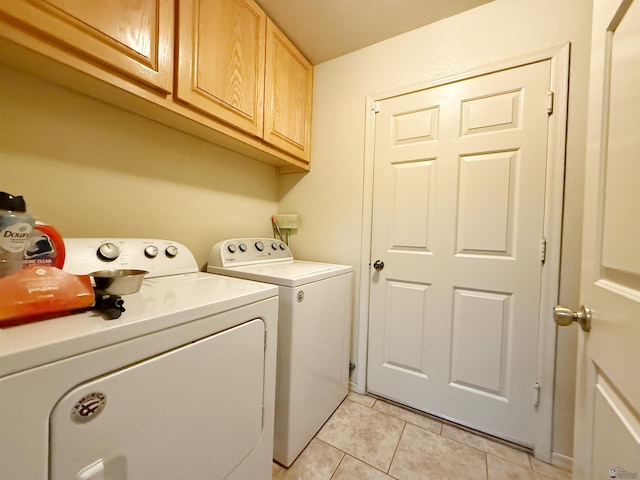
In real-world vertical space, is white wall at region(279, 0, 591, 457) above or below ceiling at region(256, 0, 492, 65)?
below

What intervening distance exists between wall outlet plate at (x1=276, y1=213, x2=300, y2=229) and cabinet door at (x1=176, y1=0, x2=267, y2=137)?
674 millimetres

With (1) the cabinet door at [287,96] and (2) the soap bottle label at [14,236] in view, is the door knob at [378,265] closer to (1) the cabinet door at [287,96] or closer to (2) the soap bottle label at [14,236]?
(1) the cabinet door at [287,96]

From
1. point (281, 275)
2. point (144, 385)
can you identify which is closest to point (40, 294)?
point (144, 385)

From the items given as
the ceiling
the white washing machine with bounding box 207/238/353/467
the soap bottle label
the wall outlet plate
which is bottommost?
the white washing machine with bounding box 207/238/353/467

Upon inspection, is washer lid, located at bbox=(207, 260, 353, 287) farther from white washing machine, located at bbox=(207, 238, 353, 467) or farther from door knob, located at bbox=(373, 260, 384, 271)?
door knob, located at bbox=(373, 260, 384, 271)

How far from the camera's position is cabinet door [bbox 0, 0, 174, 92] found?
71 centimetres

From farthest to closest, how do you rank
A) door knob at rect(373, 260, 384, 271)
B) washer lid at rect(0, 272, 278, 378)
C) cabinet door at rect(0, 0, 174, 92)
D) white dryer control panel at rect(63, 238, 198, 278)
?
1. door knob at rect(373, 260, 384, 271)
2. white dryer control panel at rect(63, 238, 198, 278)
3. cabinet door at rect(0, 0, 174, 92)
4. washer lid at rect(0, 272, 278, 378)

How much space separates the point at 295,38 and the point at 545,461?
2742 mm

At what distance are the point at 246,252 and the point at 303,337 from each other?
2.13 ft

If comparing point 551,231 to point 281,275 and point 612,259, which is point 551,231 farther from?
point 281,275

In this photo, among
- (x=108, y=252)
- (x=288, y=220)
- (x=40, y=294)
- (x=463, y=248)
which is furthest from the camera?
(x=288, y=220)

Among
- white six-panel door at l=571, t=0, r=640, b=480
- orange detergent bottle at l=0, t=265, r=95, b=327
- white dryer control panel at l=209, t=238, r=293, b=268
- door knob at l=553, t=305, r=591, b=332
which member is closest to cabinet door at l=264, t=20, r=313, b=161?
white dryer control panel at l=209, t=238, r=293, b=268

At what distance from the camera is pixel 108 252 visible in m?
0.97

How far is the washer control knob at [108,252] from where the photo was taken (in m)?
0.95
